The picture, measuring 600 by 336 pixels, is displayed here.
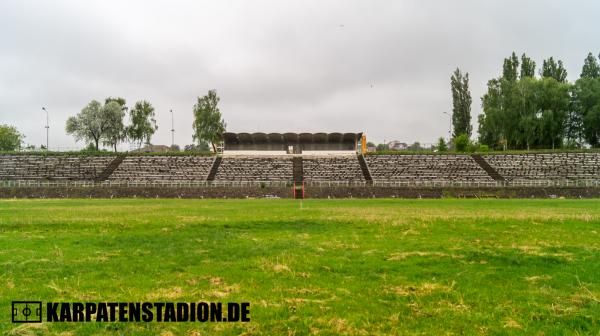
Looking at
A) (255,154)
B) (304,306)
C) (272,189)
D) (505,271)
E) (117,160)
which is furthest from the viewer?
(255,154)

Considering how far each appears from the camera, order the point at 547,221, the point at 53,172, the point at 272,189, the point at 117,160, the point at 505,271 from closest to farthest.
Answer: the point at 505,271 < the point at 547,221 < the point at 272,189 < the point at 53,172 < the point at 117,160

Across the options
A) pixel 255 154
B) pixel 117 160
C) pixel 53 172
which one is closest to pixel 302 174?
pixel 255 154

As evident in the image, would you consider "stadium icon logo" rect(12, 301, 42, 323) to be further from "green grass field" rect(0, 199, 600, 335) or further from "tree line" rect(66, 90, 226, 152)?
"tree line" rect(66, 90, 226, 152)

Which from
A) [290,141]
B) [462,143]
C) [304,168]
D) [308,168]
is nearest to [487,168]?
[462,143]

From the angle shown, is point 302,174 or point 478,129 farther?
point 478,129

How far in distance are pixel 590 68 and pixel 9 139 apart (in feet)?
458

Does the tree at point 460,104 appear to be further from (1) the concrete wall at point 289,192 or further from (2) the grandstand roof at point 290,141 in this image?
(1) the concrete wall at point 289,192

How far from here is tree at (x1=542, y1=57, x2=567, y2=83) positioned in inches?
3558

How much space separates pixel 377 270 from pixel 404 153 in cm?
6946

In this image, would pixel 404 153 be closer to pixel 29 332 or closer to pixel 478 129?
pixel 478 129

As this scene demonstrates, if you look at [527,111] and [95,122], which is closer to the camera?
[527,111]

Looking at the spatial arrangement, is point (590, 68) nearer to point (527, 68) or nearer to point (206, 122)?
point (527, 68)

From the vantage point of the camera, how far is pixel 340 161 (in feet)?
244

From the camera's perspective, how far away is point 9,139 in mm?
107875
